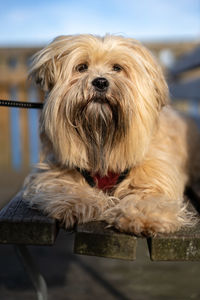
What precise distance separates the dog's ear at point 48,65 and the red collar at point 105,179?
0.51m

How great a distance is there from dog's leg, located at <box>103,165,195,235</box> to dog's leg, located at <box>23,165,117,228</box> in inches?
3.8

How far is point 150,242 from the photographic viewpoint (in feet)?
5.74

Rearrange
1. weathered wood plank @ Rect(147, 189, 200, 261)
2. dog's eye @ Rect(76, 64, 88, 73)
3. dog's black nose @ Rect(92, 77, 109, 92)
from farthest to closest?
1. dog's eye @ Rect(76, 64, 88, 73)
2. dog's black nose @ Rect(92, 77, 109, 92)
3. weathered wood plank @ Rect(147, 189, 200, 261)

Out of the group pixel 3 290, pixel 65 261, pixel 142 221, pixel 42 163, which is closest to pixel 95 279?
pixel 65 261

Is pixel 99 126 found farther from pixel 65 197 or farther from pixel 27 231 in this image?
pixel 27 231

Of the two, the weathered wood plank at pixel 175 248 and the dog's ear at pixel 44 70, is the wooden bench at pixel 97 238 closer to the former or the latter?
→ the weathered wood plank at pixel 175 248

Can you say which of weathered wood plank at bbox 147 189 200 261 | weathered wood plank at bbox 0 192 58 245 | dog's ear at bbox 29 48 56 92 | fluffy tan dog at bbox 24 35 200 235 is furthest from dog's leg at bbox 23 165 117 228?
dog's ear at bbox 29 48 56 92

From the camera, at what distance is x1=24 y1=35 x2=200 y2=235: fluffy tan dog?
2.16 m

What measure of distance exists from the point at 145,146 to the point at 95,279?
126cm

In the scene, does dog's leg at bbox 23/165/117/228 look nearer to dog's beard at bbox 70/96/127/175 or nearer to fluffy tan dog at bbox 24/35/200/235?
fluffy tan dog at bbox 24/35/200/235

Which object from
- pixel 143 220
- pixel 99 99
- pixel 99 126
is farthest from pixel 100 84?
pixel 143 220

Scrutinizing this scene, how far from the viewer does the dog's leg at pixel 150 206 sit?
179 cm

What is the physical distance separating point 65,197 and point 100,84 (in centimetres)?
58

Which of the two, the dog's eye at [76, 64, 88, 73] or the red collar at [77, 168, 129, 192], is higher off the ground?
the dog's eye at [76, 64, 88, 73]
